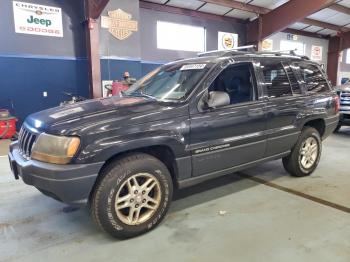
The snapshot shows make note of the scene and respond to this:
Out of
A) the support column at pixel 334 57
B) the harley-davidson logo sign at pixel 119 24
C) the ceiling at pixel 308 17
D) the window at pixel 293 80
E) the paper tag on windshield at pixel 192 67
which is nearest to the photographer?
the paper tag on windshield at pixel 192 67

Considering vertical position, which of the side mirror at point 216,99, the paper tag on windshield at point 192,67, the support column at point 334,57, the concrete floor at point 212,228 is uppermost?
the support column at point 334,57

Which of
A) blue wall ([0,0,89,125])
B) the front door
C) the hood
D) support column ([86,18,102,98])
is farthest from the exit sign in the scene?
the hood

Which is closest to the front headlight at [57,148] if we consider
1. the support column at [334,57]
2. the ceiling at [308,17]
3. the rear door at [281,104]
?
the rear door at [281,104]

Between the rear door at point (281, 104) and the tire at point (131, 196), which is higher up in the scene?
the rear door at point (281, 104)

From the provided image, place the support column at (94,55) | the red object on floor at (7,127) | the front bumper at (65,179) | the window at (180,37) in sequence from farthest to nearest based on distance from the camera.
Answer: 1. the window at (180,37)
2. the support column at (94,55)
3. the red object on floor at (7,127)
4. the front bumper at (65,179)

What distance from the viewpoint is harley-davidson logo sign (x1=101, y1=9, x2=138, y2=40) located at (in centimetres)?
883

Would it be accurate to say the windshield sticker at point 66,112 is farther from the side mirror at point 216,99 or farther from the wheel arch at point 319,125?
the wheel arch at point 319,125

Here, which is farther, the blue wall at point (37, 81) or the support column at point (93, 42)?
the support column at point (93, 42)

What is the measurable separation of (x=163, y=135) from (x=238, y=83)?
4.18 ft

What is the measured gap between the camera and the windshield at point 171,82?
2783 millimetres

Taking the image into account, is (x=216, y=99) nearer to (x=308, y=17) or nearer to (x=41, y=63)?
(x=41, y=63)

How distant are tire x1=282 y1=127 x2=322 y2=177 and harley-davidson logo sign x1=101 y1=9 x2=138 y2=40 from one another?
6927 millimetres

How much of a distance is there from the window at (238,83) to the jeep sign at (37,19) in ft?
22.9

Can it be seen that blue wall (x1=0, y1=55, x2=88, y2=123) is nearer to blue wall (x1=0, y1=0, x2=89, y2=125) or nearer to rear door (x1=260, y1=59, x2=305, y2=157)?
blue wall (x1=0, y1=0, x2=89, y2=125)
